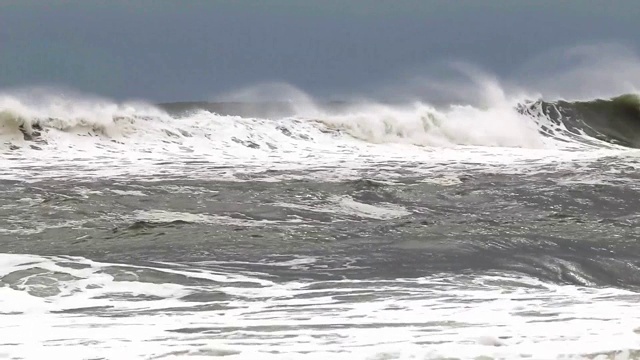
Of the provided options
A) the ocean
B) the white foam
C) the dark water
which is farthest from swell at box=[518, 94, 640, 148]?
the white foam

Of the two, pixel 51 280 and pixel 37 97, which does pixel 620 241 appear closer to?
pixel 51 280

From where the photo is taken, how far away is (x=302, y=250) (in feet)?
22.5

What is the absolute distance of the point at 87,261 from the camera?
20.3 ft

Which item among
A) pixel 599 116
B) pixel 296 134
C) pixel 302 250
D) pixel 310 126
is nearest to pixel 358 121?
pixel 310 126

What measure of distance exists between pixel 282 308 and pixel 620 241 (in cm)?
368

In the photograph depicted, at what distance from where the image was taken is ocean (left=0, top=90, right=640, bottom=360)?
3.84 metres

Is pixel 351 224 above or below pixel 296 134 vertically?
below

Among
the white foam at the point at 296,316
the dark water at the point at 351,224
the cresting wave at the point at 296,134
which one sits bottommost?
the white foam at the point at 296,316

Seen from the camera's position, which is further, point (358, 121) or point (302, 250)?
point (358, 121)

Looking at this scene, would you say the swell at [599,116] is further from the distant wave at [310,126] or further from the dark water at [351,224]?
the dark water at [351,224]

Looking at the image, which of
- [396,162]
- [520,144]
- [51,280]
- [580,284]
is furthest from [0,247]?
[520,144]

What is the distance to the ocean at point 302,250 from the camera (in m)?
3.84

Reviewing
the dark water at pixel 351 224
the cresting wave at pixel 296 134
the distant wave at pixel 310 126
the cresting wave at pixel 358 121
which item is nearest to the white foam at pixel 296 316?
the dark water at pixel 351 224

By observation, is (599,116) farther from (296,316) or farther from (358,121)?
(296,316)
